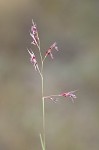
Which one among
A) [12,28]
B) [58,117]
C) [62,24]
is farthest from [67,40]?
[58,117]

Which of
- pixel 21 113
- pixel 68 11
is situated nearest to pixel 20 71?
pixel 21 113

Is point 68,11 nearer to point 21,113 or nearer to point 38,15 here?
point 38,15

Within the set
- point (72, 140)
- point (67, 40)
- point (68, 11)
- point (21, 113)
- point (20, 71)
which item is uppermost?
point (68, 11)

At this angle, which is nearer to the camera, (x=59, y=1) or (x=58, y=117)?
(x=58, y=117)

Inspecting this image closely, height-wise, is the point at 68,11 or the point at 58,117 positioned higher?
the point at 68,11

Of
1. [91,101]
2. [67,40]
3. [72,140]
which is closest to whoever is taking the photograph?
[72,140]

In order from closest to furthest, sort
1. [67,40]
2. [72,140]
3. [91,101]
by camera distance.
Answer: [72,140], [91,101], [67,40]
